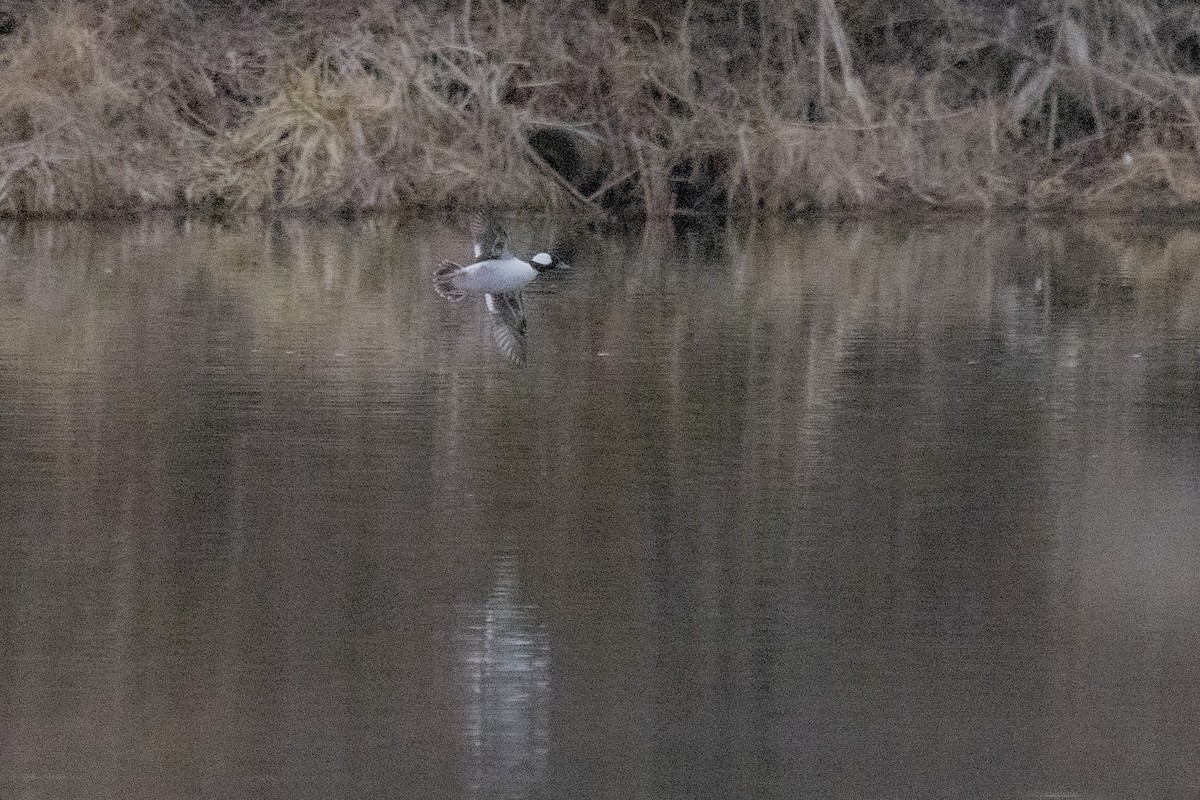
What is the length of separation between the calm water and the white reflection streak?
0.01 m

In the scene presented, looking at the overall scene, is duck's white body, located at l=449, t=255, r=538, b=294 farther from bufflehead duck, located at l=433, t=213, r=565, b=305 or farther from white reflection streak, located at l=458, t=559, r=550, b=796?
white reflection streak, located at l=458, t=559, r=550, b=796

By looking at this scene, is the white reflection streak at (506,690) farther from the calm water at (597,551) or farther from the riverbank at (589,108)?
the riverbank at (589,108)

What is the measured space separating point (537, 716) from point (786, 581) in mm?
1499

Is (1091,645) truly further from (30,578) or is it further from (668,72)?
(668,72)

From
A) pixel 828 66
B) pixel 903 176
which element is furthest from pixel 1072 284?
pixel 828 66

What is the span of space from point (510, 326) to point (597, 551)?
3737mm

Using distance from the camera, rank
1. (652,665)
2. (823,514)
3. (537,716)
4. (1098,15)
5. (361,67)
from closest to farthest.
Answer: (537,716)
(652,665)
(823,514)
(361,67)
(1098,15)

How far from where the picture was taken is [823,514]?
777 centimetres

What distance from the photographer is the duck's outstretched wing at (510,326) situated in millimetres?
10805

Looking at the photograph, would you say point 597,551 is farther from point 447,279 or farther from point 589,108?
point 589,108

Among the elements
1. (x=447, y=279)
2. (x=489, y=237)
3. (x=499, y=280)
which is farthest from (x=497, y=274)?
(x=447, y=279)

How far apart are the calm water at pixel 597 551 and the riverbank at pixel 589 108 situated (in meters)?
7.06

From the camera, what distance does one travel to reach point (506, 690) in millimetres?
5699

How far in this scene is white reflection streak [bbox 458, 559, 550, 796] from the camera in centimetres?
510
